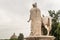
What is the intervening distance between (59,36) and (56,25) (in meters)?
1.70

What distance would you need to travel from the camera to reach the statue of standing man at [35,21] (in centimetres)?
1683

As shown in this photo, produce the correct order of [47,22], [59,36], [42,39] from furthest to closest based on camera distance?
[59,36], [47,22], [42,39]

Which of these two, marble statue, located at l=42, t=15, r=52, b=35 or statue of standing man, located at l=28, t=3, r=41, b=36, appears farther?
marble statue, located at l=42, t=15, r=52, b=35

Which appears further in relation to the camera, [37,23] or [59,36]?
[59,36]

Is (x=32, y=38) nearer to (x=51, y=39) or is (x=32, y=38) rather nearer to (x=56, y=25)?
(x=51, y=39)

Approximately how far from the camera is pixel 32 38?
16.2m

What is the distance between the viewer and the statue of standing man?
16828 millimetres

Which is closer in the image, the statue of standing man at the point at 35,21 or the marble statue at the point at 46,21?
the statue of standing man at the point at 35,21

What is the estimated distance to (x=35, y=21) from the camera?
16.9 meters

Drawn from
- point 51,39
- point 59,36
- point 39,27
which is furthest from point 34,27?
point 59,36

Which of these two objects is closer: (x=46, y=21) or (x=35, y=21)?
(x=35, y=21)

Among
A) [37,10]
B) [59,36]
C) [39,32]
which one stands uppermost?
[37,10]

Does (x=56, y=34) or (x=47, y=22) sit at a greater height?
(x=47, y=22)

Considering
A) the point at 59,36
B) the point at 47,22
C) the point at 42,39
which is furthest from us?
the point at 59,36
